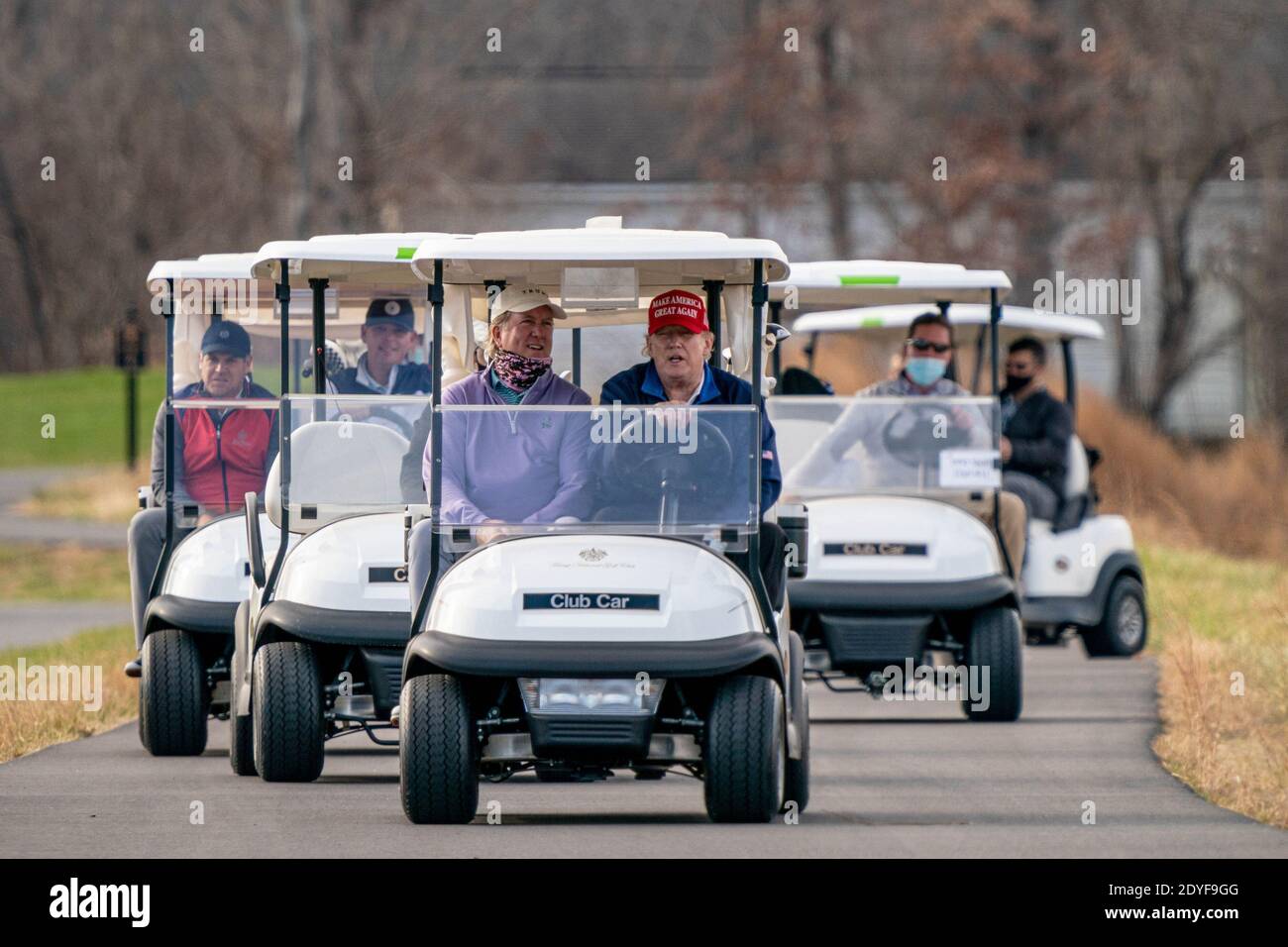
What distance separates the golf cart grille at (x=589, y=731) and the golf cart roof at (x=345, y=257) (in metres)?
2.37

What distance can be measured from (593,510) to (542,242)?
2.78 ft

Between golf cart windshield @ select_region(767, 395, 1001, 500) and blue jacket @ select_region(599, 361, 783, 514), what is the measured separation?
4112mm

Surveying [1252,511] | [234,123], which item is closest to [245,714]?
[1252,511]

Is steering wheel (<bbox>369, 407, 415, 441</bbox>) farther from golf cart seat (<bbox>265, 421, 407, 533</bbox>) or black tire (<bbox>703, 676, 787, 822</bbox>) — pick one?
black tire (<bbox>703, 676, 787, 822</bbox>)

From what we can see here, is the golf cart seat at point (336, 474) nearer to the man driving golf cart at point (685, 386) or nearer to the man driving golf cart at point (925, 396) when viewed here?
the man driving golf cart at point (685, 386)

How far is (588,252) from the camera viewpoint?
8.17m

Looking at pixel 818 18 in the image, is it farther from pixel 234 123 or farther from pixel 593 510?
pixel 593 510

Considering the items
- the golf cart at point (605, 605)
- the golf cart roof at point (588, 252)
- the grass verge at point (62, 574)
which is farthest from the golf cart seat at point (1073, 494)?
the grass verge at point (62, 574)

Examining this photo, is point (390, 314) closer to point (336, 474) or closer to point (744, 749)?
point (336, 474)

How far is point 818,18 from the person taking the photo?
1303 inches

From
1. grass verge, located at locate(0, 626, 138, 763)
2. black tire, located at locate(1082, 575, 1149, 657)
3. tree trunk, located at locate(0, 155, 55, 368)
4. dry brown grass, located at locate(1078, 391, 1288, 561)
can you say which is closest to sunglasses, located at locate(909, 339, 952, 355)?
black tire, located at locate(1082, 575, 1149, 657)

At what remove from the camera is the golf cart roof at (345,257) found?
31.6ft

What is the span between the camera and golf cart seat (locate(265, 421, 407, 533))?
9750 millimetres

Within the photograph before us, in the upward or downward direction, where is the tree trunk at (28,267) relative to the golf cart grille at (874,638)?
upward
